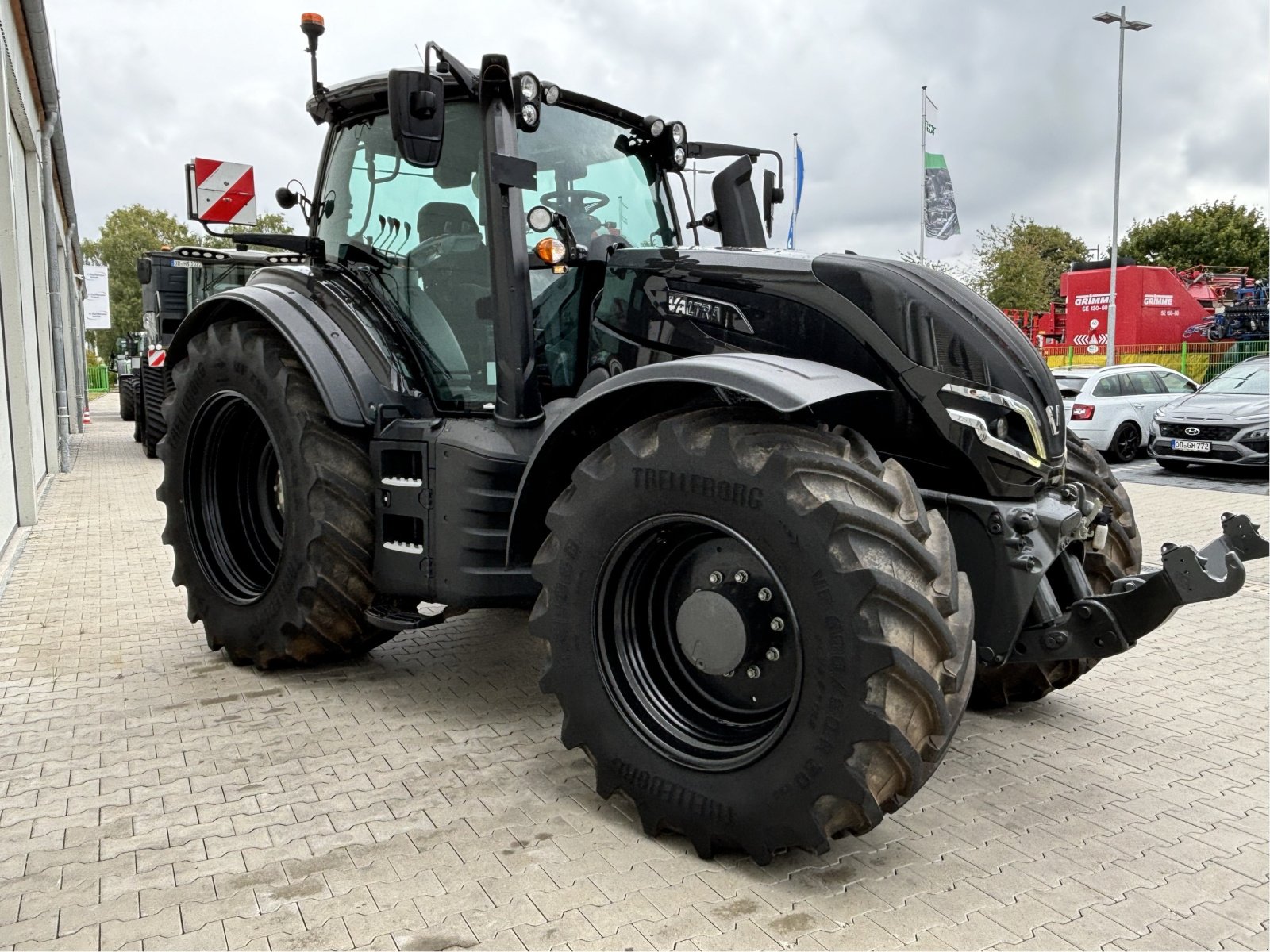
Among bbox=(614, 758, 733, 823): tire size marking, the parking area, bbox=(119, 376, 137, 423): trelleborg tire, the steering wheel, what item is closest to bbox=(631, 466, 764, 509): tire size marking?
bbox=(614, 758, 733, 823): tire size marking

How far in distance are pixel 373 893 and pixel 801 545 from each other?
4.81ft

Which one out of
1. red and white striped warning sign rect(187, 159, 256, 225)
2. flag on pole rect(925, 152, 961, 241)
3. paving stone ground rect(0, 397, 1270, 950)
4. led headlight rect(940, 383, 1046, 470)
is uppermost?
flag on pole rect(925, 152, 961, 241)

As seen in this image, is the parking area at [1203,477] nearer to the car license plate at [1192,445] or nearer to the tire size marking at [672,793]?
the car license plate at [1192,445]

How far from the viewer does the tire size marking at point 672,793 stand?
2.90m

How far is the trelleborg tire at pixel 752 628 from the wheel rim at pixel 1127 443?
45.5ft

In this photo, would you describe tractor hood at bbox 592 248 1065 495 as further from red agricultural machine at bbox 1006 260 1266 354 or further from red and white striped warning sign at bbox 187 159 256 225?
red agricultural machine at bbox 1006 260 1266 354

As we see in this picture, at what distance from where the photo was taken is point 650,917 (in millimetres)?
2629

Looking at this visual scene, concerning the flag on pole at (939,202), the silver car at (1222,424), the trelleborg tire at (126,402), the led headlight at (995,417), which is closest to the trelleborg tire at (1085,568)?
the led headlight at (995,417)

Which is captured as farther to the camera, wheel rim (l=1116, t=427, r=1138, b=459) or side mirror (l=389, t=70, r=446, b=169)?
wheel rim (l=1116, t=427, r=1138, b=459)

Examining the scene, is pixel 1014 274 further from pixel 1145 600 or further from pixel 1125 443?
pixel 1145 600

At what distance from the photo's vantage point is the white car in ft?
49.2

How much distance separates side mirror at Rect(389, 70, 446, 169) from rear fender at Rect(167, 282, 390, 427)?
3.46 ft

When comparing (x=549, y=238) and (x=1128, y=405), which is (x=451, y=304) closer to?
(x=549, y=238)

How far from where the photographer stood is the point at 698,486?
2.92 m
